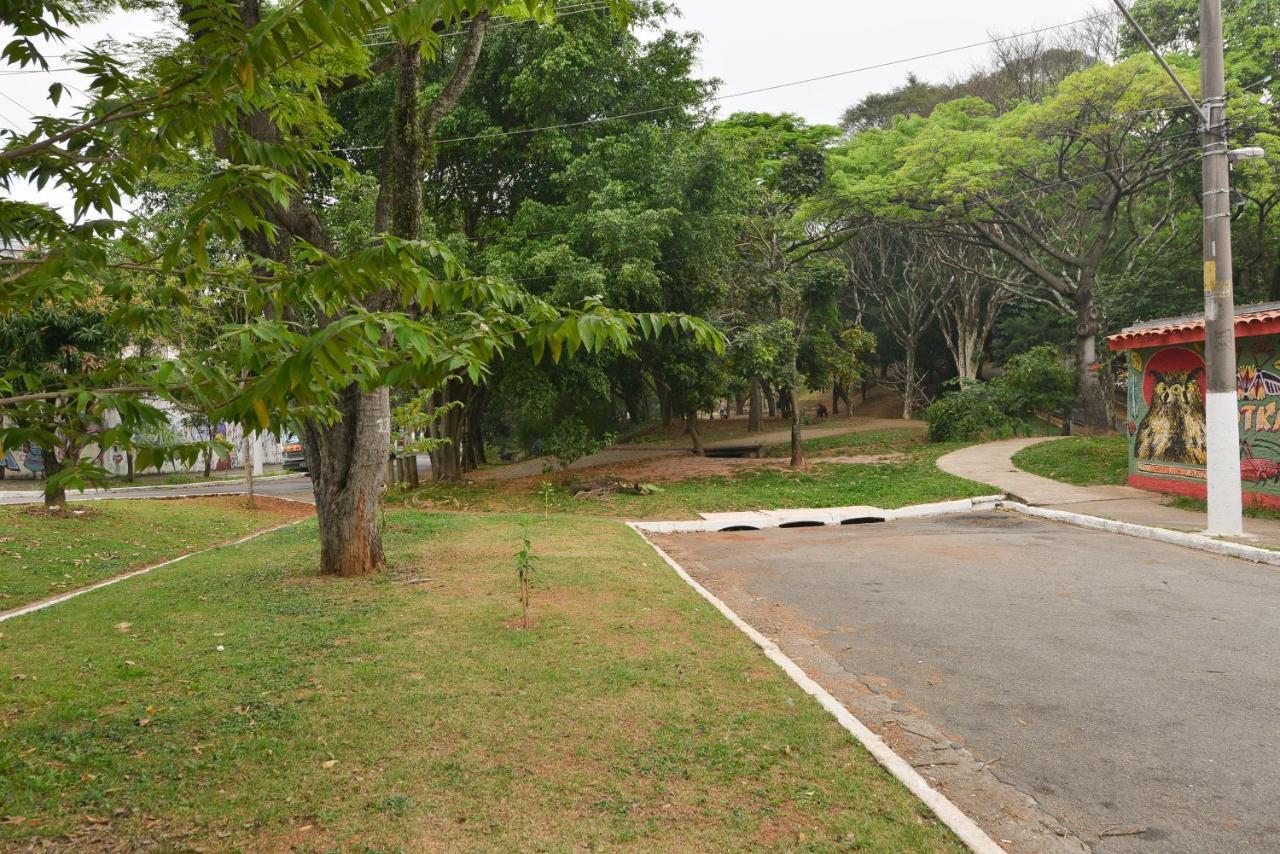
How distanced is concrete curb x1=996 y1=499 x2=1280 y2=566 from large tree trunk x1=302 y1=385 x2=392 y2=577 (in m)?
9.61

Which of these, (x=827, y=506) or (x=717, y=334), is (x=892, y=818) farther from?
(x=827, y=506)

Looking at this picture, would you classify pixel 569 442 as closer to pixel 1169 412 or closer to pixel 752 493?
pixel 752 493

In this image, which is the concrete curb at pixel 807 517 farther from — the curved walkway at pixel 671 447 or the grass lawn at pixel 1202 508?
the curved walkway at pixel 671 447

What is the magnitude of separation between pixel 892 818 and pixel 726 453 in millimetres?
24993

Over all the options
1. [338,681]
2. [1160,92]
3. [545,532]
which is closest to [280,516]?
[545,532]

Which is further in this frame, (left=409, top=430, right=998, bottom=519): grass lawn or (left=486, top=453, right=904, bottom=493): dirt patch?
(left=486, top=453, right=904, bottom=493): dirt patch

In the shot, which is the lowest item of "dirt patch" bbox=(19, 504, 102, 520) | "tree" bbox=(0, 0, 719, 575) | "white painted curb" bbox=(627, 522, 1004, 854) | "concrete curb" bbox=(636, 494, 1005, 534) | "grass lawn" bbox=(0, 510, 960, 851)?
"concrete curb" bbox=(636, 494, 1005, 534)

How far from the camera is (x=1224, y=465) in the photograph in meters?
10.6

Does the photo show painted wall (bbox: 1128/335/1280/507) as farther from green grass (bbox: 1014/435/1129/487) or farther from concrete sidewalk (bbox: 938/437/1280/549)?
green grass (bbox: 1014/435/1129/487)

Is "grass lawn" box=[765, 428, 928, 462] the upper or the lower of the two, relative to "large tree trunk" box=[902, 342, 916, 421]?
lower

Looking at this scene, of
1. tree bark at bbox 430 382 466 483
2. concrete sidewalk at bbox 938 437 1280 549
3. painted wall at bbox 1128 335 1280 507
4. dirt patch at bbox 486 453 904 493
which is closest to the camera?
concrete sidewalk at bbox 938 437 1280 549

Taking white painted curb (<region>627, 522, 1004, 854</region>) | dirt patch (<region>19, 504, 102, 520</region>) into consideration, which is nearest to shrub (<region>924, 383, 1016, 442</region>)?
white painted curb (<region>627, 522, 1004, 854</region>)

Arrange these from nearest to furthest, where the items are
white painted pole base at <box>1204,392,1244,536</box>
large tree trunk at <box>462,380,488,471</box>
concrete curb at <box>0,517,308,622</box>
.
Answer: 1. concrete curb at <box>0,517,308,622</box>
2. white painted pole base at <box>1204,392,1244,536</box>
3. large tree trunk at <box>462,380,488,471</box>

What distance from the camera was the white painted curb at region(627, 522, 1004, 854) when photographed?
3.36 meters
